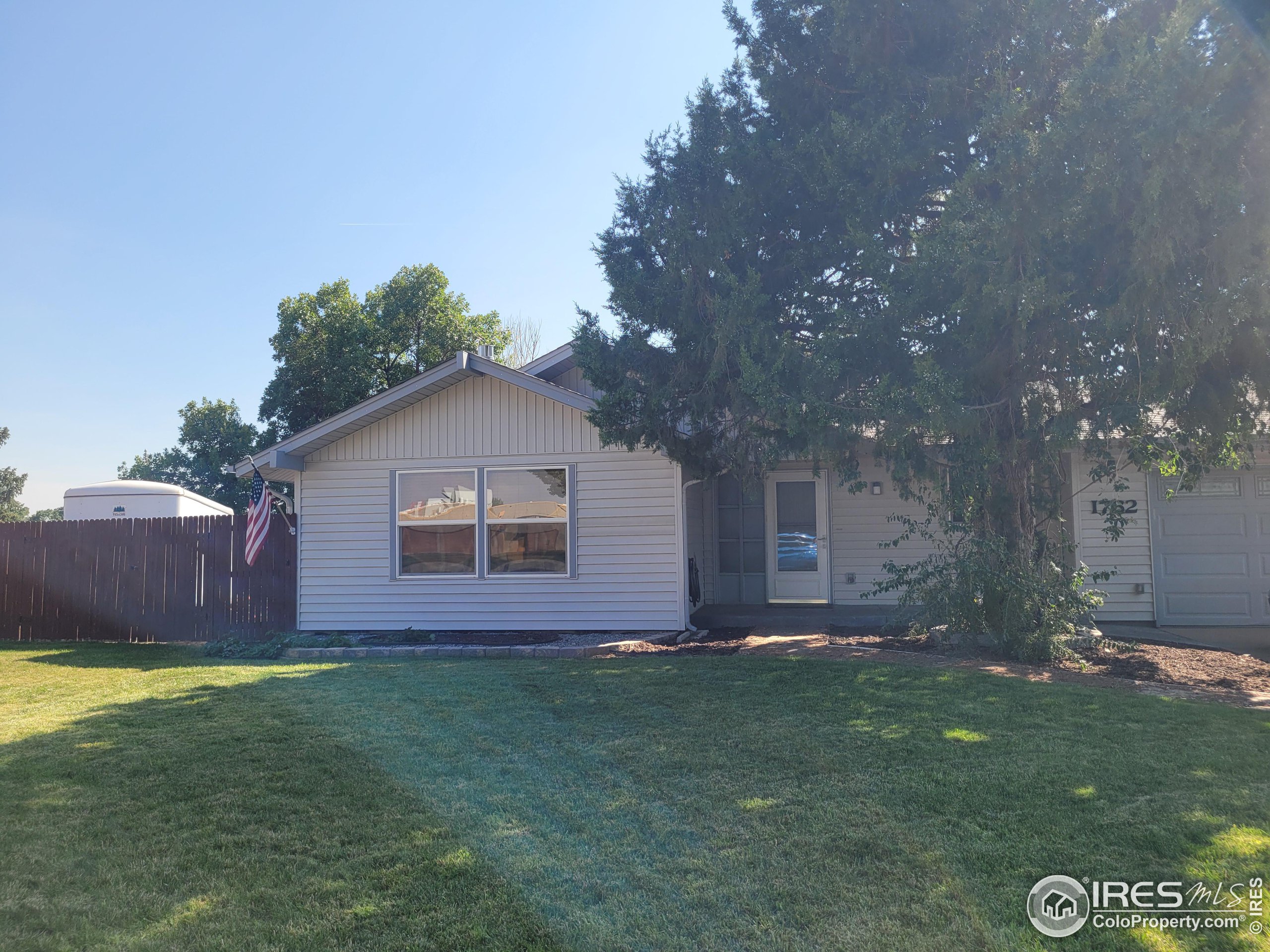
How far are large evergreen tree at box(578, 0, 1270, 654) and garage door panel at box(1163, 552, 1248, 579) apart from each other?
264 cm

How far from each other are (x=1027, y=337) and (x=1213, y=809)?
465 cm

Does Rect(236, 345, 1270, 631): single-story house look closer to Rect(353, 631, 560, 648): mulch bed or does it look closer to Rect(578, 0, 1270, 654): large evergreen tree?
Rect(353, 631, 560, 648): mulch bed

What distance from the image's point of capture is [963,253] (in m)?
7.17

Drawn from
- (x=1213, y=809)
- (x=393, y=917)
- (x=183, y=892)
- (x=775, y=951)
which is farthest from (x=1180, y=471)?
(x=183, y=892)

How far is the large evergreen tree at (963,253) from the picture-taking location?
21.7ft

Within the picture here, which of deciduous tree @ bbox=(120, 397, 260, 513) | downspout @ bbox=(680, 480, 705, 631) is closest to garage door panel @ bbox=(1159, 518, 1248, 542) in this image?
downspout @ bbox=(680, 480, 705, 631)

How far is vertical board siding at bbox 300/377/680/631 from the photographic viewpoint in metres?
11.1

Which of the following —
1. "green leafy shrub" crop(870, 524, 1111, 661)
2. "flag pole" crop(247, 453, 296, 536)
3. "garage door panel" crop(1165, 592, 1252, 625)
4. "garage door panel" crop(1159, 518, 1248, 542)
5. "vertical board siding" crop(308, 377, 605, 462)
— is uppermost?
"vertical board siding" crop(308, 377, 605, 462)

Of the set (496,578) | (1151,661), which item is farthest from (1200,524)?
(496,578)

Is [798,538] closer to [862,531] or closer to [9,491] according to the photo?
[862,531]

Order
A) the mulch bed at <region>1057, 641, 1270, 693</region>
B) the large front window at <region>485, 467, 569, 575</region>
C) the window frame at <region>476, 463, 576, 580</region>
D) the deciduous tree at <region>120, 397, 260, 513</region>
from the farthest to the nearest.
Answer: the deciduous tree at <region>120, 397, 260, 513</region> < the large front window at <region>485, 467, 569, 575</region> < the window frame at <region>476, 463, 576, 580</region> < the mulch bed at <region>1057, 641, 1270, 693</region>

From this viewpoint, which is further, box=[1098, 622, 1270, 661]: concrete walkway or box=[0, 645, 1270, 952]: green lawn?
box=[1098, 622, 1270, 661]: concrete walkway

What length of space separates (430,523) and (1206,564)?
10.7m

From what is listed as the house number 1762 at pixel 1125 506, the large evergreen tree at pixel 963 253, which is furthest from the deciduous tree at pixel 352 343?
the house number 1762 at pixel 1125 506
